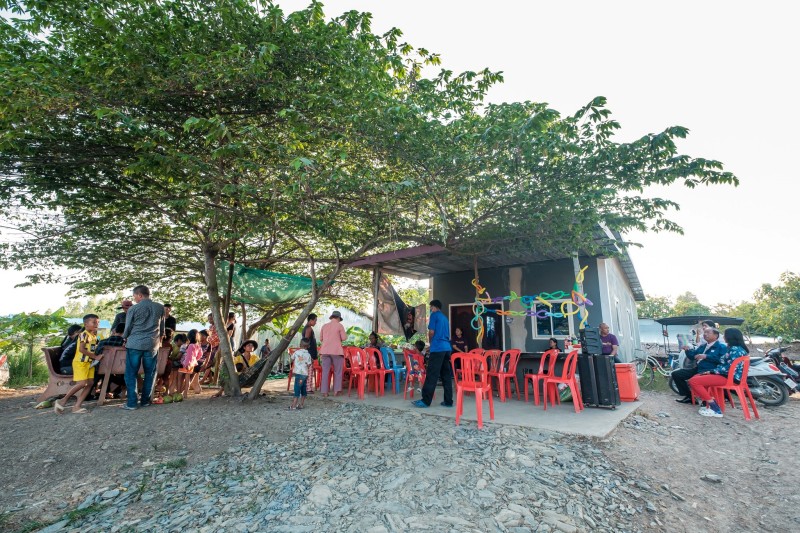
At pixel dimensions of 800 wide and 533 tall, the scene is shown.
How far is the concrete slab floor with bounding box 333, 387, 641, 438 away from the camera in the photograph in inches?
188

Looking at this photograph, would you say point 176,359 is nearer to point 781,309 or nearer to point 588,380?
point 588,380

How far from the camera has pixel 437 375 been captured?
19.6 ft

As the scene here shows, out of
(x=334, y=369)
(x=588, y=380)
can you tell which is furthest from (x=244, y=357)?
(x=588, y=380)

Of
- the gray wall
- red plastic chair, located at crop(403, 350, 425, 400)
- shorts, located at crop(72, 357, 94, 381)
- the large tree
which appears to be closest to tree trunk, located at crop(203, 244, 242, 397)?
shorts, located at crop(72, 357, 94, 381)

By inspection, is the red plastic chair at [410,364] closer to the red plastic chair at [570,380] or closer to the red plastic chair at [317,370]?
the red plastic chair at [317,370]

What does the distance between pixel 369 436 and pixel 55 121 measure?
5801mm

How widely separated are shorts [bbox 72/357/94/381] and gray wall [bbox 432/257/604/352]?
810 centimetres

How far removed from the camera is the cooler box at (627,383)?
6883 mm

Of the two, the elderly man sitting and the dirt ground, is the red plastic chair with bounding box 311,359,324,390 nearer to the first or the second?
the dirt ground

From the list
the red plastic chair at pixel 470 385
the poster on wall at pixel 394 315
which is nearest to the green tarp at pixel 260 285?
the poster on wall at pixel 394 315

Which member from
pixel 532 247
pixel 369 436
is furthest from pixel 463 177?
pixel 369 436

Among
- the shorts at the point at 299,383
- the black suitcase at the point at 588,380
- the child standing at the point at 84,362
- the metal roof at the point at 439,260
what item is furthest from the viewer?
the metal roof at the point at 439,260

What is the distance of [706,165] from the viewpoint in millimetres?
4836

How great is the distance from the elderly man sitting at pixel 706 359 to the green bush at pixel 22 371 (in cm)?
1359
